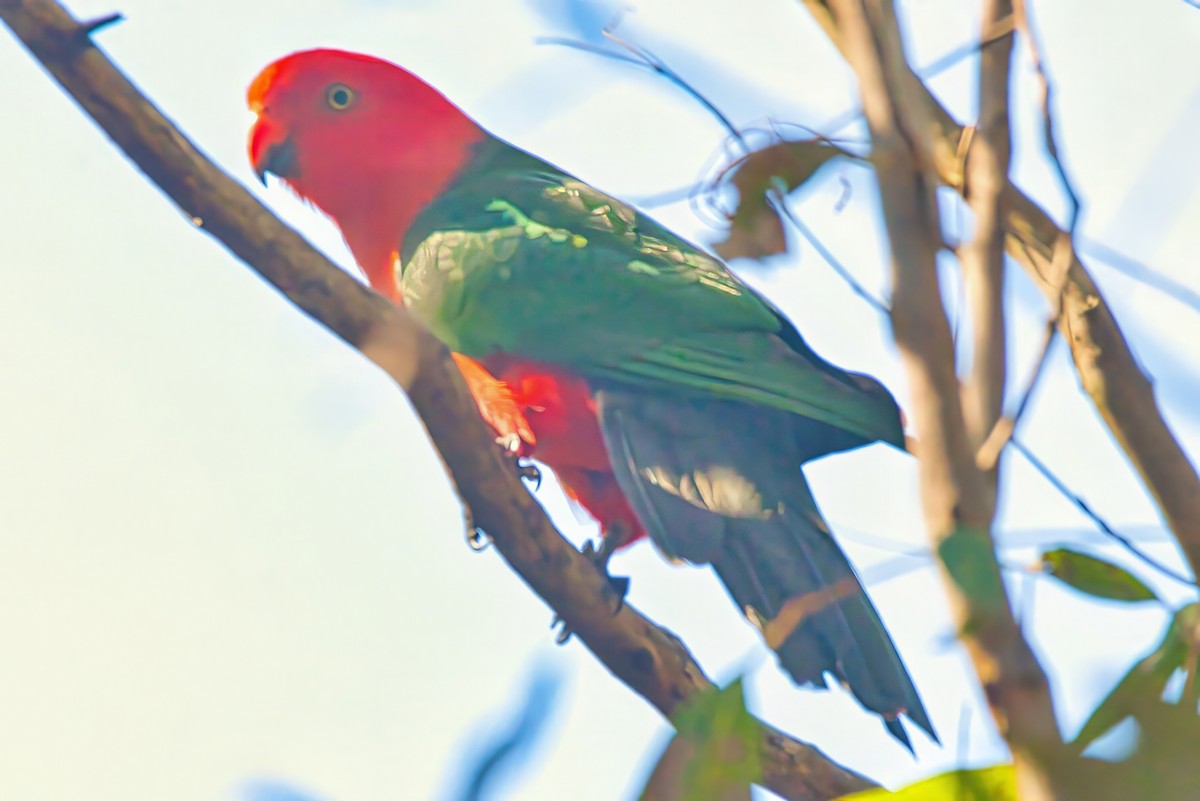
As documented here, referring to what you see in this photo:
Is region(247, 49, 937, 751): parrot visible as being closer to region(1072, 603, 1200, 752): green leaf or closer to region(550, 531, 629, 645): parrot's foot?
region(550, 531, 629, 645): parrot's foot

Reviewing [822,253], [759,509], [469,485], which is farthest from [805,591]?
[822,253]

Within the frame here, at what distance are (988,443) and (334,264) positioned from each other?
866 millimetres

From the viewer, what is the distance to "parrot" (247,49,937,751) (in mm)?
2227

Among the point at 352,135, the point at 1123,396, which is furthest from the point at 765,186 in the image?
the point at 352,135

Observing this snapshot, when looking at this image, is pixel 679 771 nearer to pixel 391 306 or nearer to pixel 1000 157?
pixel 1000 157

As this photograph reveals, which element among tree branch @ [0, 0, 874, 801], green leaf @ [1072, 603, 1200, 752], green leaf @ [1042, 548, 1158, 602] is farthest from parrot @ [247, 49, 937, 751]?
green leaf @ [1072, 603, 1200, 752]

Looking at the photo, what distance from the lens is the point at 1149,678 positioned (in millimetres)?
1006

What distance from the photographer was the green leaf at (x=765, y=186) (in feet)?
5.79

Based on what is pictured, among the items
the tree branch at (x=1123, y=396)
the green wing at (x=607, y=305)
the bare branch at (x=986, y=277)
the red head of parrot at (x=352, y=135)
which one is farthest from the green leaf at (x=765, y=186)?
the red head of parrot at (x=352, y=135)

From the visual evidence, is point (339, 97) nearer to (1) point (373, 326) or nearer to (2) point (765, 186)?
(2) point (765, 186)

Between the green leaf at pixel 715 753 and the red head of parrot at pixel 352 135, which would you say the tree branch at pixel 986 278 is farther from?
the red head of parrot at pixel 352 135

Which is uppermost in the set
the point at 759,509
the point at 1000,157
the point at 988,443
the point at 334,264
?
the point at 759,509

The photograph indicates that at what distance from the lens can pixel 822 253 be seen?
1446 mm

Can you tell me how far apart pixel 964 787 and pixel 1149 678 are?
7.1 inches
